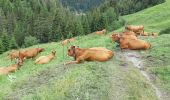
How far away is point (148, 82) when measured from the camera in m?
16.3

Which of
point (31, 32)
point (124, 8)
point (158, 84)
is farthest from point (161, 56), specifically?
point (124, 8)

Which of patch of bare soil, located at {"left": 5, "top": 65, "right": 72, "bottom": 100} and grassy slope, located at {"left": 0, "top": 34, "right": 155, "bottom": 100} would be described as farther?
patch of bare soil, located at {"left": 5, "top": 65, "right": 72, "bottom": 100}

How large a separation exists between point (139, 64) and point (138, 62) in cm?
37

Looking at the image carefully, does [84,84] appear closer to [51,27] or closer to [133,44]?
[133,44]

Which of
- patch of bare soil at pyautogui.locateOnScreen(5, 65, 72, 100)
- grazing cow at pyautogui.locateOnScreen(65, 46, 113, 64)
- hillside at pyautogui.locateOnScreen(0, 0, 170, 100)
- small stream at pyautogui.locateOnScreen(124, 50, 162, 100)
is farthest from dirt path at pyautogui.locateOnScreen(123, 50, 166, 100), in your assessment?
patch of bare soil at pyautogui.locateOnScreen(5, 65, 72, 100)

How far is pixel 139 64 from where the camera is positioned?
61.0 feet

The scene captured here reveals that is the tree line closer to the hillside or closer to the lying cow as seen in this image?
the lying cow

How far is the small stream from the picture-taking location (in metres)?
15.8

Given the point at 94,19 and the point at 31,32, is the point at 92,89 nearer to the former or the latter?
the point at 94,19

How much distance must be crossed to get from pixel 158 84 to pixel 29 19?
140349mm

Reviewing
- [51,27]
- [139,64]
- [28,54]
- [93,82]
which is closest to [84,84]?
[93,82]

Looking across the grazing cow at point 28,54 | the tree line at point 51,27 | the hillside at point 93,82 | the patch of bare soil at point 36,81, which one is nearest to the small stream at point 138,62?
the hillside at point 93,82

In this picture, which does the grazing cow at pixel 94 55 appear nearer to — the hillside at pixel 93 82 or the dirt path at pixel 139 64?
the hillside at pixel 93 82

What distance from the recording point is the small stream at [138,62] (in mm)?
15755
